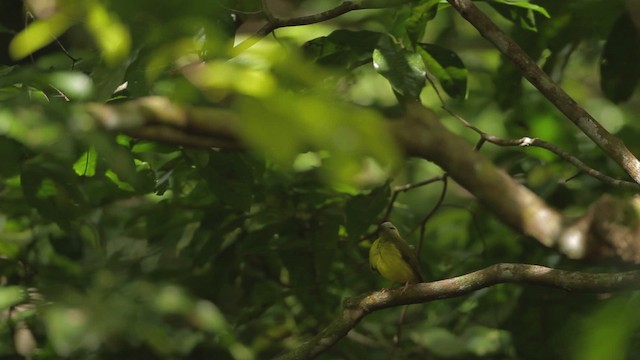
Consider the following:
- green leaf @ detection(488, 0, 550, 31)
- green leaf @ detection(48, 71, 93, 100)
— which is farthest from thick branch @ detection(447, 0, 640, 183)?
green leaf @ detection(48, 71, 93, 100)

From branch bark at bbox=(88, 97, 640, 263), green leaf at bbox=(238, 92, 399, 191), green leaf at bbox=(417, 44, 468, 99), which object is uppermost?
green leaf at bbox=(238, 92, 399, 191)

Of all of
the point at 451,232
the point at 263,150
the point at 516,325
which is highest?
the point at 263,150

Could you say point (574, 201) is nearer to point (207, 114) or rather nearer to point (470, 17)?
point (470, 17)

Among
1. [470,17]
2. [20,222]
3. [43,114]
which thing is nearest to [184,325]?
[20,222]

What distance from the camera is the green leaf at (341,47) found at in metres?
2.22

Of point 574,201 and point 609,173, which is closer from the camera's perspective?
point 609,173

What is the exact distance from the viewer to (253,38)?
189 centimetres

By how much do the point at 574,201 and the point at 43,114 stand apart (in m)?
2.10

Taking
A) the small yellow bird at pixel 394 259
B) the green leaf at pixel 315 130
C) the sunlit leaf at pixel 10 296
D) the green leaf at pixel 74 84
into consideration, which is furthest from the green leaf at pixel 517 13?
the green leaf at pixel 315 130

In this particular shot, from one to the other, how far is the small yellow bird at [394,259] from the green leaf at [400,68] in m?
0.35

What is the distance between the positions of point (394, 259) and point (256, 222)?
2.06 feet

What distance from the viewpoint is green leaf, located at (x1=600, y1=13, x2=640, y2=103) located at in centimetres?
266

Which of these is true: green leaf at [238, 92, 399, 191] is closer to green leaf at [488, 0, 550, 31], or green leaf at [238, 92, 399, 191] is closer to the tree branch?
the tree branch

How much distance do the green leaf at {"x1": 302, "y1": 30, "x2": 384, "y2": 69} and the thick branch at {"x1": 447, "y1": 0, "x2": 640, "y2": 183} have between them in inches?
10.7
